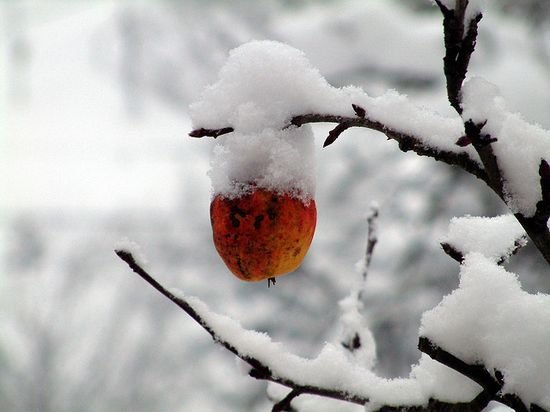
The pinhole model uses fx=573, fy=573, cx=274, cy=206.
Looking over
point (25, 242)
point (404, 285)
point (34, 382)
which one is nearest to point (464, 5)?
point (404, 285)

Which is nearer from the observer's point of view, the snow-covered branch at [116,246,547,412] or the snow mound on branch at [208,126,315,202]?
the snow-covered branch at [116,246,547,412]

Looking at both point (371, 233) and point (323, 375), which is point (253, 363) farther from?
point (371, 233)

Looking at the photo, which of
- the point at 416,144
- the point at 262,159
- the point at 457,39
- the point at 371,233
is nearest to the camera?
the point at 457,39

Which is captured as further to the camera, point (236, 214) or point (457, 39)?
point (236, 214)

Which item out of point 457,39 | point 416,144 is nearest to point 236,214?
point 416,144

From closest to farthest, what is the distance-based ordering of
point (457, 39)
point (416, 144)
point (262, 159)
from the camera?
point (457, 39)
point (416, 144)
point (262, 159)

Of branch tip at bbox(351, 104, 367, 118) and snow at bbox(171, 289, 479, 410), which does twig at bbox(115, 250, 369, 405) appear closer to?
snow at bbox(171, 289, 479, 410)

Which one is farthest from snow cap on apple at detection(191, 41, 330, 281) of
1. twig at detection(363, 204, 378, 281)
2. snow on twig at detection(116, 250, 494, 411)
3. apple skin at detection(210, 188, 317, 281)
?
twig at detection(363, 204, 378, 281)
